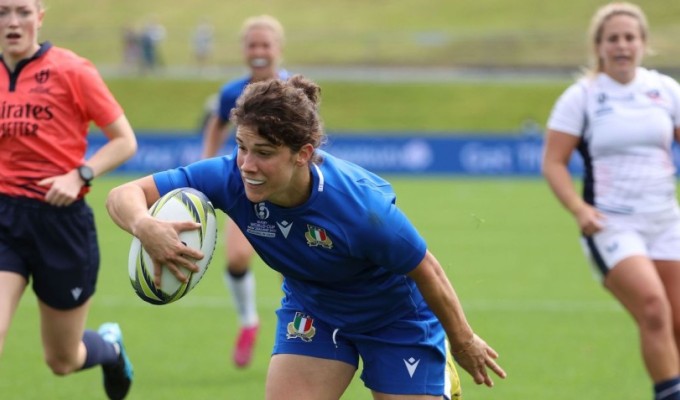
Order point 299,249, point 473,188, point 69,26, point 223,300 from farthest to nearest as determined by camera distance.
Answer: point 69,26 → point 473,188 → point 223,300 → point 299,249

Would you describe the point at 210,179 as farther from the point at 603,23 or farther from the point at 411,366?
the point at 603,23

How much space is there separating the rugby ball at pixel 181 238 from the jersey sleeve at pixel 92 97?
1760 mm

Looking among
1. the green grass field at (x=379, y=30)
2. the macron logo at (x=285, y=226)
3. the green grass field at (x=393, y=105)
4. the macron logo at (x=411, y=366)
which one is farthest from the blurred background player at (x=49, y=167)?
the green grass field at (x=379, y=30)

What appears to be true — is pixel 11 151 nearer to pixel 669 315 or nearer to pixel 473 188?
pixel 669 315

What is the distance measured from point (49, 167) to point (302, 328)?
1735 millimetres

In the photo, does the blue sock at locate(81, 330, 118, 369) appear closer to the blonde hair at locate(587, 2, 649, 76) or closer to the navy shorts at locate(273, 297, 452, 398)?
the navy shorts at locate(273, 297, 452, 398)

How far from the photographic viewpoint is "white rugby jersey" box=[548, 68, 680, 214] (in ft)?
21.5

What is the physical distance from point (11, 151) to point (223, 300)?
545cm

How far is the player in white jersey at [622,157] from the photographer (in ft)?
21.1

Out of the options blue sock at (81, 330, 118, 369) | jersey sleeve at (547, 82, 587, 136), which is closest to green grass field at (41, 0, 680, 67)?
jersey sleeve at (547, 82, 587, 136)

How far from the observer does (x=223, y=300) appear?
11.3 m

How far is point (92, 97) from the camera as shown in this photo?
6.09 m

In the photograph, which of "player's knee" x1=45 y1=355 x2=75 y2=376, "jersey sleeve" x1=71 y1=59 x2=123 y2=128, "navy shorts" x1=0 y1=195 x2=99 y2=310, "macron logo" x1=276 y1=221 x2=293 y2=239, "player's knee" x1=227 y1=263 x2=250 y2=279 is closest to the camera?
"macron logo" x1=276 y1=221 x2=293 y2=239

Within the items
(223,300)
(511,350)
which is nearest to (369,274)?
(511,350)
